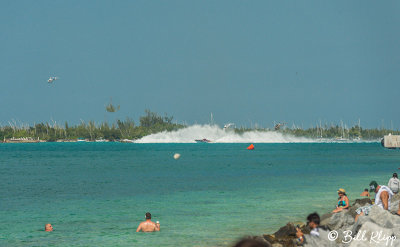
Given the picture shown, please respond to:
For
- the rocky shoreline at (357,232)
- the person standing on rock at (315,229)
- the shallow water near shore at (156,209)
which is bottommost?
the shallow water near shore at (156,209)

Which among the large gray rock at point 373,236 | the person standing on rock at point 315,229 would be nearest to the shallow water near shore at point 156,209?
the large gray rock at point 373,236

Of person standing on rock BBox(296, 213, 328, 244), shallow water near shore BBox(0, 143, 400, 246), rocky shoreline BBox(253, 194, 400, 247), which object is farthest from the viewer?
shallow water near shore BBox(0, 143, 400, 246)

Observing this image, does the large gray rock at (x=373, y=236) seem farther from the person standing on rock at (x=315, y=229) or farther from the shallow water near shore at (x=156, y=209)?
the shallow water near shore at (x=156, y=209)

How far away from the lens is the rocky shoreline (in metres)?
16.6

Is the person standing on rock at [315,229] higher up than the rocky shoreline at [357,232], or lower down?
higher up

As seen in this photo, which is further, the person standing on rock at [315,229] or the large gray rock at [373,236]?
the large gray rock at [373,236]

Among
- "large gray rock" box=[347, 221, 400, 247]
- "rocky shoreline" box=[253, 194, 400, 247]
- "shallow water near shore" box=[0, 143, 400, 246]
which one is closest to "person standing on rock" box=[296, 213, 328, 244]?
"rocky shoreline" box=[253, 194, 400, 247]

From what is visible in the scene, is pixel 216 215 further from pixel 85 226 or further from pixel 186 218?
pixel 85 226

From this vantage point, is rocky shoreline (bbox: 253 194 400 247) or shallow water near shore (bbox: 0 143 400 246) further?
shallow water near shore (bbox: 0 143 400 246)

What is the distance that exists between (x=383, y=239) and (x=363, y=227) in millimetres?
934

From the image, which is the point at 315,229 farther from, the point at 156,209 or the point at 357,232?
the point at 156,209

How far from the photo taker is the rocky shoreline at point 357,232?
16.6 meters

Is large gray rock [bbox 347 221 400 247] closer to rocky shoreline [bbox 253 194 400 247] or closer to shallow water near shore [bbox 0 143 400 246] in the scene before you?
rocky shoreline [bbox 253 194 400 247]

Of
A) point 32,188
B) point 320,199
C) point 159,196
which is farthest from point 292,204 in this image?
point 32,188
